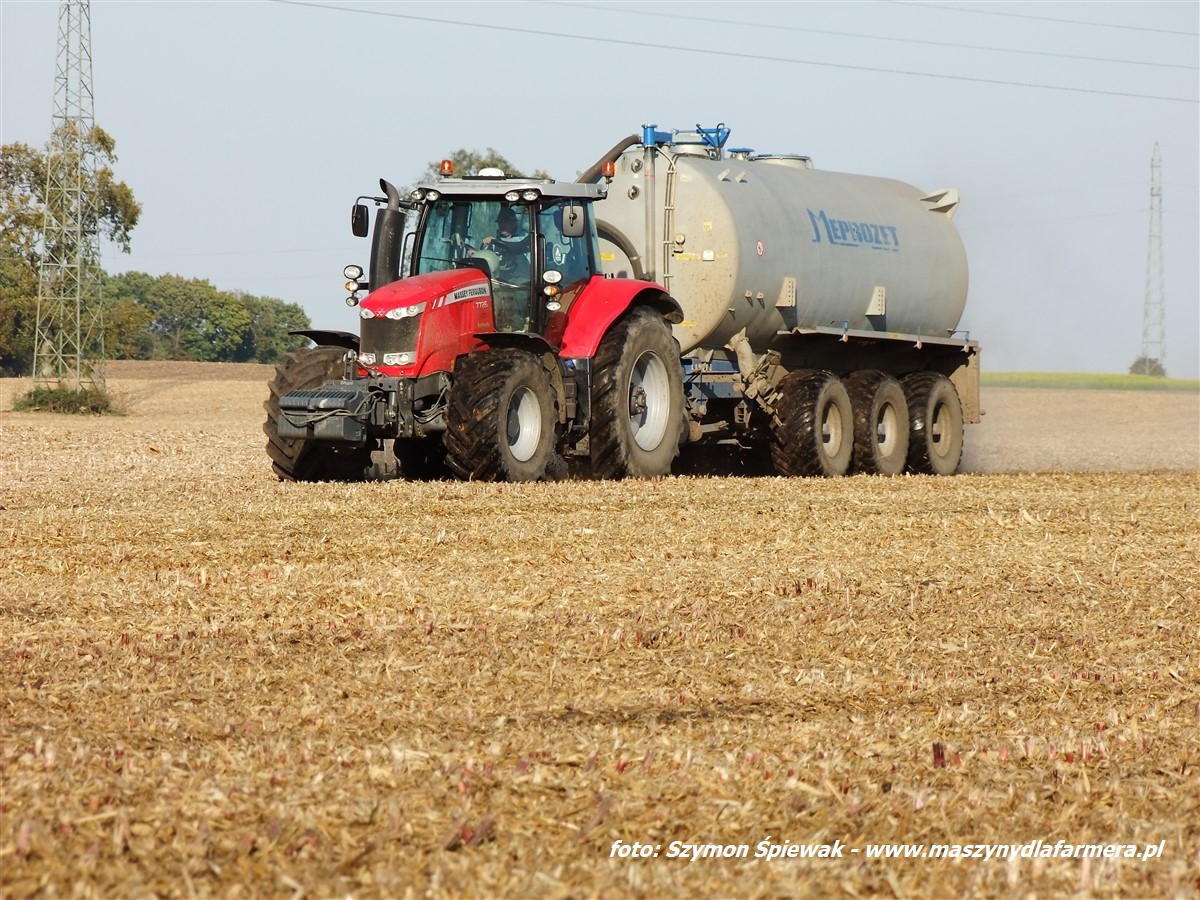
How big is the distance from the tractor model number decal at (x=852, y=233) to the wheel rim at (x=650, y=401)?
271cm

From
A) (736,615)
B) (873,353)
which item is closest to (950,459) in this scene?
(873,353)

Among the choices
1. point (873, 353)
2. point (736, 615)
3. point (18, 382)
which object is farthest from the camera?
point (18, 382)

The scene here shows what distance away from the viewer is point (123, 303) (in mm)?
45500

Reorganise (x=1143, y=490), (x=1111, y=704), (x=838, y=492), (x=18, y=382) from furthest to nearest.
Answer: (x=18, y=382), (x=1143, y=490), (x=838, y=492), (x=1111, y=704)

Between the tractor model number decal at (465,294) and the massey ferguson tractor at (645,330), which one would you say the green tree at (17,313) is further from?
the tractor model number decal at (465,294)

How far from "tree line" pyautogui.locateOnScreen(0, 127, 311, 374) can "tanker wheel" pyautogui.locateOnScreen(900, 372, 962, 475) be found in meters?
7.57

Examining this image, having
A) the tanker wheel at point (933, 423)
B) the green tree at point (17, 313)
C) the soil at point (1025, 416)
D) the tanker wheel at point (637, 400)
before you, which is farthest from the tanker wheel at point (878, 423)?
the green tree at point (17, 313)

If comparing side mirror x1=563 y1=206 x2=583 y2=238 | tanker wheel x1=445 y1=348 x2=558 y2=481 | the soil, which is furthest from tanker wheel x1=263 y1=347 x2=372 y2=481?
the soil

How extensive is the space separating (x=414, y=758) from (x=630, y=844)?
0.93 m

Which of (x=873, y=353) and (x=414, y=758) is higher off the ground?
(x=873, y=353)

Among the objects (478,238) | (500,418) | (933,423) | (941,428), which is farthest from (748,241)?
(941,428)

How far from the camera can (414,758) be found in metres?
4.66

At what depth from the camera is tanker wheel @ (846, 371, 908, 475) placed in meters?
17.6

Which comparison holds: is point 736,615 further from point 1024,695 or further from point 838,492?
point 838,492
